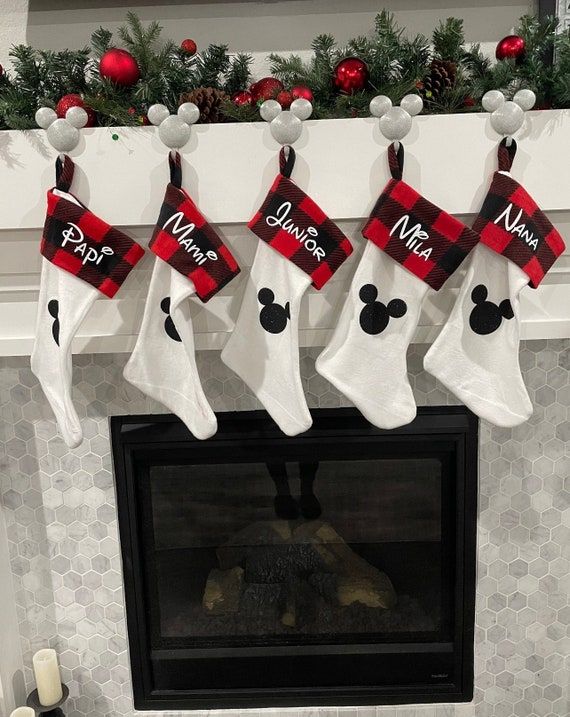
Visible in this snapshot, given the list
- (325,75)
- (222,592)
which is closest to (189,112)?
(325,75)

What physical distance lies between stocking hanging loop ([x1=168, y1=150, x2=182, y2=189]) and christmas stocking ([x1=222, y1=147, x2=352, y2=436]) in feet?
0.46

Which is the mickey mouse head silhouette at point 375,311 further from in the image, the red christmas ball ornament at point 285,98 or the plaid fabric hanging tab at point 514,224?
the red christmas ball ornament at point 285,98

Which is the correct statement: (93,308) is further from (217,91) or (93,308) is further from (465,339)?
(465,339)

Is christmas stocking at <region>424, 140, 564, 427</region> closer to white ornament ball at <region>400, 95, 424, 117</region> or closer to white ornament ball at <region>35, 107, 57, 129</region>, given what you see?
white ornament ball at <region>400, 95, 424, 117</region>

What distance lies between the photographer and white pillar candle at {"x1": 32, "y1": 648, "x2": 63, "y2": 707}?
4.67 feet

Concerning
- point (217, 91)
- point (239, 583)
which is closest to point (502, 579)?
point (239, 583)

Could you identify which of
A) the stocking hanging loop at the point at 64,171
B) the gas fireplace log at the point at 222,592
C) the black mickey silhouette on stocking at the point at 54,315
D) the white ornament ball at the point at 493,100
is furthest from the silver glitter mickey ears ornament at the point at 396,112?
the gas fireplace log at the point at 222,592

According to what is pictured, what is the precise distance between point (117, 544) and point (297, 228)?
79 cm

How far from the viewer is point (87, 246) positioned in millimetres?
1128

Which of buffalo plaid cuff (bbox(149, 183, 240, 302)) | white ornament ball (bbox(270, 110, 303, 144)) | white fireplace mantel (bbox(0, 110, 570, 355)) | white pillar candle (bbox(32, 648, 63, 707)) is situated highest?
white ornament ball (bbox(270, 110, 303, 144))

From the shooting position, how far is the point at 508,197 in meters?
1.09

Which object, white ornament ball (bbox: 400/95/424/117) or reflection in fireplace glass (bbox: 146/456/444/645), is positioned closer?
white ornament ball (bbox: 400/95/424/117)

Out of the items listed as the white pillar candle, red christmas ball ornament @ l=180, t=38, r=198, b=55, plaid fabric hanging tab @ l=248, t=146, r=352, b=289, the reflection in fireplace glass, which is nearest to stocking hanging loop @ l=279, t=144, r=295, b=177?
plaid fabric hanging tab @ l=248, t=146, r=352, b=289

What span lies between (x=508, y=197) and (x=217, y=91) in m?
0.51
